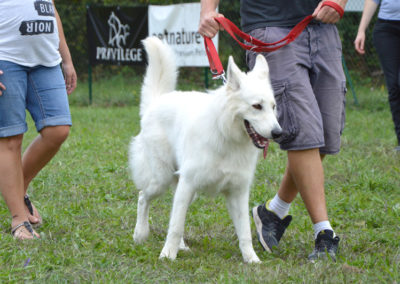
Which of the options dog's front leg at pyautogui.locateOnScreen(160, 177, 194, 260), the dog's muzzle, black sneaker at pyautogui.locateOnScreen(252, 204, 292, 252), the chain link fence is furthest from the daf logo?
the dog's muzzle

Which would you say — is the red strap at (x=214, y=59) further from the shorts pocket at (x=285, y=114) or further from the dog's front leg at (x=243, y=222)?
the dog's front leg at (x=243, y=222)

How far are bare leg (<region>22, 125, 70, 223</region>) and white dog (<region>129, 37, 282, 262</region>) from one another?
592mm

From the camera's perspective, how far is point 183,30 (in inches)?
402

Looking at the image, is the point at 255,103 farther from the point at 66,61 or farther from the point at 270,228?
the point at 66,61

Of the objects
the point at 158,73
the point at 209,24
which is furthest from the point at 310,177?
the point at 158,73

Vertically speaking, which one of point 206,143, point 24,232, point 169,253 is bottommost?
point 24,232

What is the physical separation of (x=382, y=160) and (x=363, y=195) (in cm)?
138

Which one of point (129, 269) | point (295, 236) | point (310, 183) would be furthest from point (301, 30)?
point (129, 269)

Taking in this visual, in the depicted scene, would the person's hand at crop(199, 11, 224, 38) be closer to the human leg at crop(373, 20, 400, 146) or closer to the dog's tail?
the dog's tail

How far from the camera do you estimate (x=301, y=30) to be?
124 inches

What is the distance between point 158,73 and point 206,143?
1029 mm

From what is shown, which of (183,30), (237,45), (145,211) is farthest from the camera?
(237,45)

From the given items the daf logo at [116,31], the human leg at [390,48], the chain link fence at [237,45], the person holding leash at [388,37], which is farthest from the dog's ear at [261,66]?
the daf logo at [116,31]

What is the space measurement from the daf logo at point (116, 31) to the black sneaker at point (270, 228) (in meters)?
8.17
